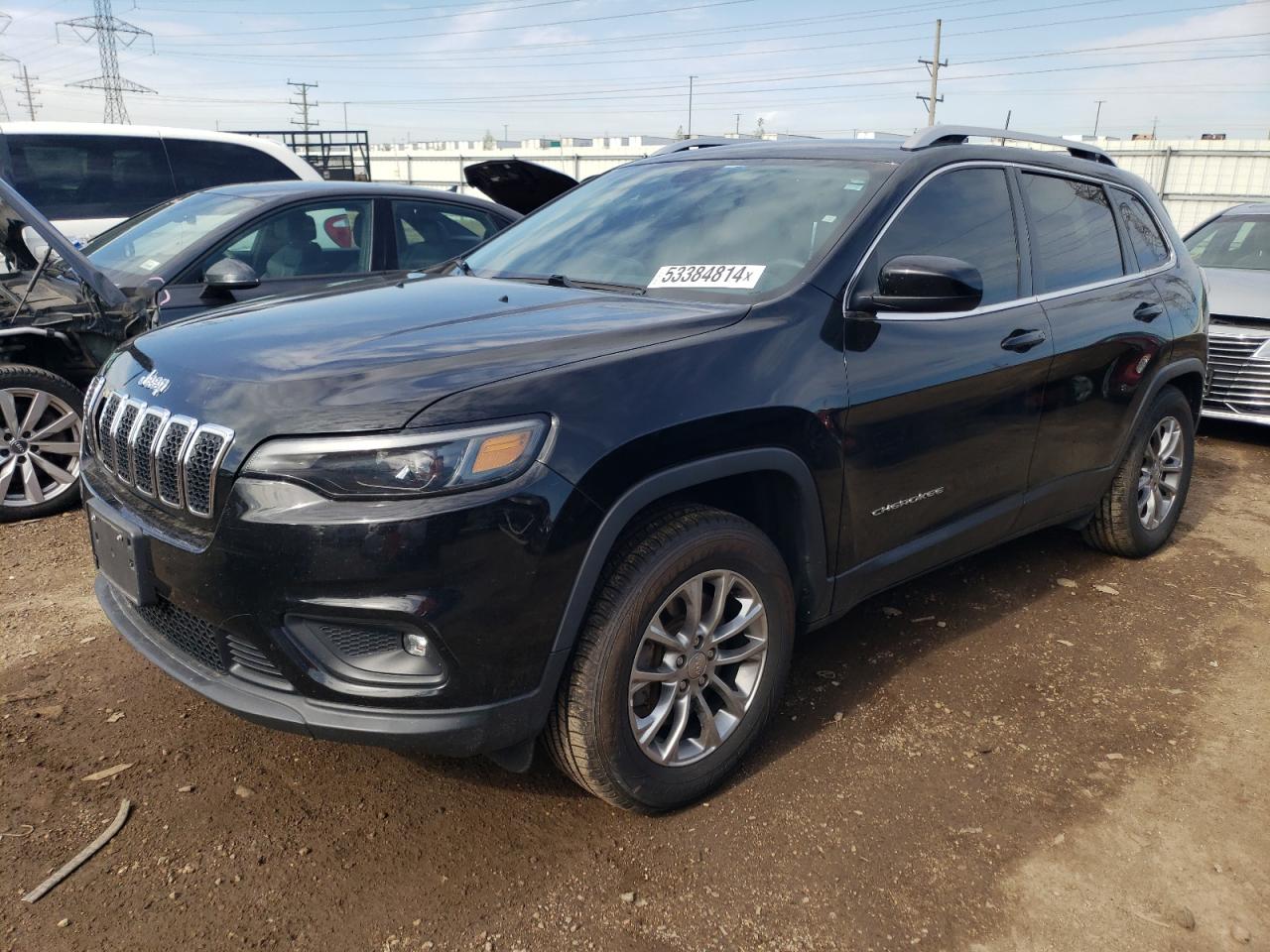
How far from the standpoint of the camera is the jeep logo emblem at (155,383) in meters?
2.41

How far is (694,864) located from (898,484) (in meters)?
1.30

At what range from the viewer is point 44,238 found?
181 inches

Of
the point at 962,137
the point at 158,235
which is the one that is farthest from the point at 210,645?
the point at 158,235

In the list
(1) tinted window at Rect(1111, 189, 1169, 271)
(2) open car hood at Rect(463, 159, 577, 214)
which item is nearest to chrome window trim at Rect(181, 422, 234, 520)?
(2) open car hood at Rect(463, 159, 577, 214)

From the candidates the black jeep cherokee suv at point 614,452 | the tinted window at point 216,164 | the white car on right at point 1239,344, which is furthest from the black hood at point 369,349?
the tinted window at point 216,164

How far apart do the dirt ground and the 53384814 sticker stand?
1.41 metres

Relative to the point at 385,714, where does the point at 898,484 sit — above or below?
above

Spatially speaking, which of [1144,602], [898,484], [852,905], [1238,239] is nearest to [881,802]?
[852,905]

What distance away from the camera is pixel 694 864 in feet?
8.07

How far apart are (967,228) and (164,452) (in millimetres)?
2648

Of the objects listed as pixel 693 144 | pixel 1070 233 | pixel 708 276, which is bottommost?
pixel 708 276

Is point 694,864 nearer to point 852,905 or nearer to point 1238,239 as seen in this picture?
point 852,905

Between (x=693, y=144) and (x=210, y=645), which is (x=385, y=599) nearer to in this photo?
(x=210, y=645)

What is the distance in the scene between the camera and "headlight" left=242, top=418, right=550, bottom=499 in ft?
6.77
